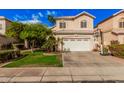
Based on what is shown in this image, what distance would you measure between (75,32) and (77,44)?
5.46 feet

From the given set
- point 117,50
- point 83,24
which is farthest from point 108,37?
point 117,50

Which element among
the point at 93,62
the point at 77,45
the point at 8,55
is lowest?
the point at 93,62

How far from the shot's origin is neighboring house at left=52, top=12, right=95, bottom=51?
3088cm

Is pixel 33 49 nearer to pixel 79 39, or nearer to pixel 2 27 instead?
pixel 79 39

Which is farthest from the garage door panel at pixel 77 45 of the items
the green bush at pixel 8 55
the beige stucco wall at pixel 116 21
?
the green bush at pixel 8 55

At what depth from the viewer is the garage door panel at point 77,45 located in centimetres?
3069

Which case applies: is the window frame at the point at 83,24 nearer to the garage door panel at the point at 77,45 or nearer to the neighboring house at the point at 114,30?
the neighboring house at the point at 114,30

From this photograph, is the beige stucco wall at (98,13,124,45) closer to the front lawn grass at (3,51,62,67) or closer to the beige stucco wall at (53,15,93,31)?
the beige stucco wall at (53,15,93,31)

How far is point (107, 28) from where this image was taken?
3453 cm

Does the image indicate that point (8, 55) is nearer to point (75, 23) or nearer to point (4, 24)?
point (75, 23)

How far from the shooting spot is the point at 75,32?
104ft
